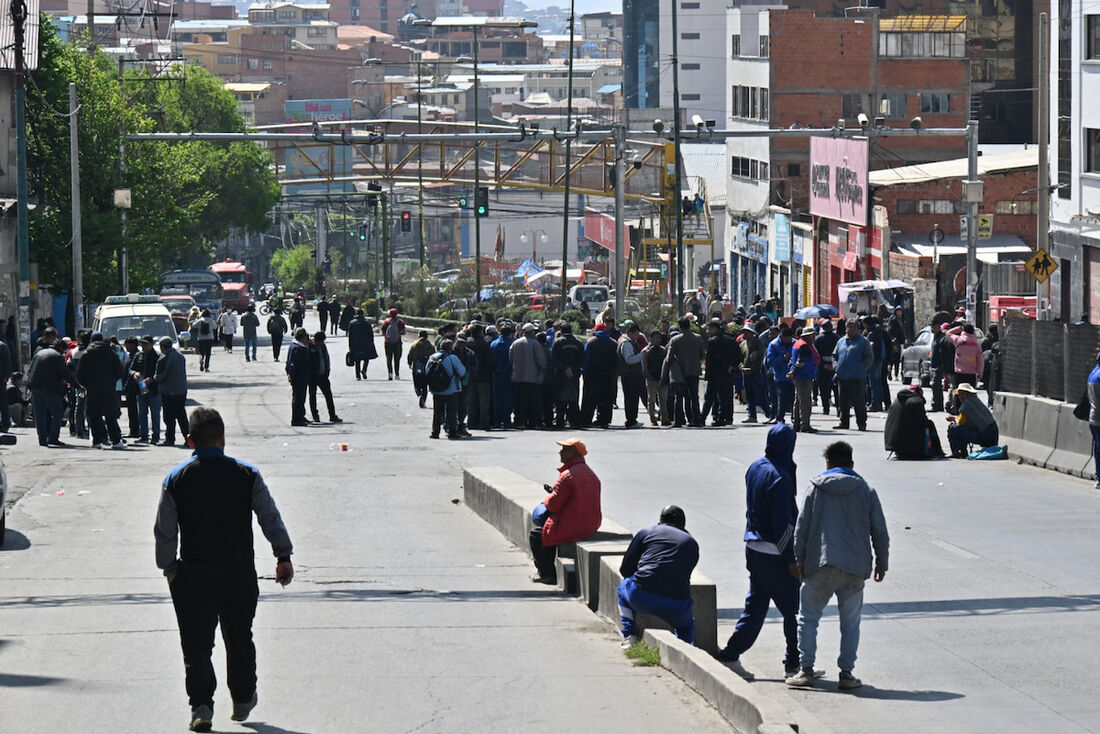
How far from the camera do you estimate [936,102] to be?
7538 centimetres

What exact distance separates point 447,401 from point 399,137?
530 inches

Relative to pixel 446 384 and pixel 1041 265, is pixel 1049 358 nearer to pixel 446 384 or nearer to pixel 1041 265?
pixel 446 384

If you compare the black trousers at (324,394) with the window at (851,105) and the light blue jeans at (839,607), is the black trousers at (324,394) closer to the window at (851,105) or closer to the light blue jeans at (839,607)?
the light blue jeans at (839,607)

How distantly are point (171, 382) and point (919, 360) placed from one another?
17405 mm

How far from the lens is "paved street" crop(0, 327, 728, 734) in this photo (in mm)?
9195

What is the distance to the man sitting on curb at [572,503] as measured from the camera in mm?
13016

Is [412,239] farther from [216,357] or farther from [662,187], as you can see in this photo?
[216,357]

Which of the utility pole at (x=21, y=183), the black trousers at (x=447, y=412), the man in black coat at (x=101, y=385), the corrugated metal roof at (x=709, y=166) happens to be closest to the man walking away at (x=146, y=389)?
the man in black coat at (x=101, y=385)

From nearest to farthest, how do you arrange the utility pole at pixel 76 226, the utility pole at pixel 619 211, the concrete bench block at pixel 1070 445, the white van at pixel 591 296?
the concrete bench block at pixel 1070 445 → the utility pole at pixel 619 211 → the utility pole at pixel 76 226 → the white van at pixel 591 296

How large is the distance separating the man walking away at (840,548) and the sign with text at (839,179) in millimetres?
47458

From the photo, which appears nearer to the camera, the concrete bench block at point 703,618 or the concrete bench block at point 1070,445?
the concrete bench block at point 703,618

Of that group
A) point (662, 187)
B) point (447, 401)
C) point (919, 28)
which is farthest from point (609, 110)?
point (447, 401)

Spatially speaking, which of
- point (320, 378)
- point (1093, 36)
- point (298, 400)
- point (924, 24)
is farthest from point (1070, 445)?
point (924, 24)

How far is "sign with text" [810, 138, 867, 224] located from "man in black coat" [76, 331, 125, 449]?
35894 mm
